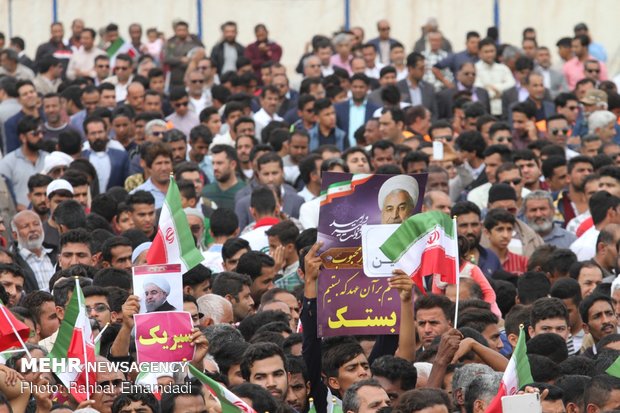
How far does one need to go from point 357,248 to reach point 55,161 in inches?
282

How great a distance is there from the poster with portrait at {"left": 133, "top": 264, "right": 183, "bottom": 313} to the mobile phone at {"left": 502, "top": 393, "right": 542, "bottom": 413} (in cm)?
239

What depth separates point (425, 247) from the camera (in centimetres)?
1093

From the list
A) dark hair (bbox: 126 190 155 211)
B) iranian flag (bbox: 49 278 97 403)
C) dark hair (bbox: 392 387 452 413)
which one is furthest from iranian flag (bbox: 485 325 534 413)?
dark hair (bbox: 126 190 155 211)

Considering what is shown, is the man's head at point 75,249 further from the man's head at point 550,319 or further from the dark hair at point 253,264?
the man's head at point 550,319

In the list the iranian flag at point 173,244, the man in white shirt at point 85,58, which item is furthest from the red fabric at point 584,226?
the man in white shirt at point 85,58

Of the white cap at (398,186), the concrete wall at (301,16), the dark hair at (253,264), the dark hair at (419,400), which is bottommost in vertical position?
the dark hair at (419,400)

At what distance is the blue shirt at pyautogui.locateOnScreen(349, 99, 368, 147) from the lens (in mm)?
21016

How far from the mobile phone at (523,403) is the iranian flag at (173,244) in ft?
9.50

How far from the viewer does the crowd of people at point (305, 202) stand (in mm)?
10297

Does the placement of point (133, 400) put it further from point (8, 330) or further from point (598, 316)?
point (598, 316)

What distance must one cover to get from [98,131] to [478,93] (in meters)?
6.63

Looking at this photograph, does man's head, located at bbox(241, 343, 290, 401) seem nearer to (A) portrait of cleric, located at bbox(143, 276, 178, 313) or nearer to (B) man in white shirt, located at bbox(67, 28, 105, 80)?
(A) portrait of cleric, located at bbox(143, 276, 178, 313)

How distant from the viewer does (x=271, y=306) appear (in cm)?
1226

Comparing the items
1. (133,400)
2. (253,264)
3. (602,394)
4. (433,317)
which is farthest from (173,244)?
(602,394)
